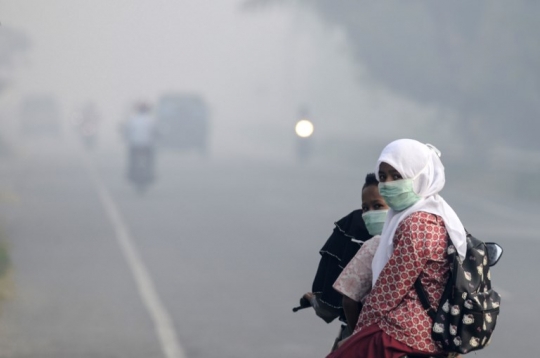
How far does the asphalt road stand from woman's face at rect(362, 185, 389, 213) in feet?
14.3

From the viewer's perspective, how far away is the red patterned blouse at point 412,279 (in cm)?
387

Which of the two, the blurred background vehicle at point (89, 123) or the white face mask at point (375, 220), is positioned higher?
the white face mask at point (375, 220)

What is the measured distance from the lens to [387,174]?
160 inches

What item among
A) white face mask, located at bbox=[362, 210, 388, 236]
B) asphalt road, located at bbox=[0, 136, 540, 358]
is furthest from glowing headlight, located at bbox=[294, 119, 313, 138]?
white face mask, located at bbox=[362, 210, 388, 236]

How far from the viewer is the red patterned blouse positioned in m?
3.87

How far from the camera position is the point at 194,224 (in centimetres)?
1861

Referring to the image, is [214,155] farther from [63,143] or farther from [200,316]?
[200,316]

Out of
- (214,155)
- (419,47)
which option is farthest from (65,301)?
(214,155)

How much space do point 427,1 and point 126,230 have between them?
2066cm

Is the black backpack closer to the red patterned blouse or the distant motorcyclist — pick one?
the red patterned blouse

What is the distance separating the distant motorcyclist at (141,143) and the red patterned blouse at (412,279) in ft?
61.1

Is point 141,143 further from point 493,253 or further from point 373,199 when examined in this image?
point 493,253

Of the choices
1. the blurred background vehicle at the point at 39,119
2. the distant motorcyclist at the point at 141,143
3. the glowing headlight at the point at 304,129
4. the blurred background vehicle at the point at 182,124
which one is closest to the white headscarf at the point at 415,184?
the glowing headlight at the point at 304,129

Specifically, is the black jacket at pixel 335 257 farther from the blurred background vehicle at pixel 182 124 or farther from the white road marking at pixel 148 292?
the blurred background vehicle at pixel 182 124
